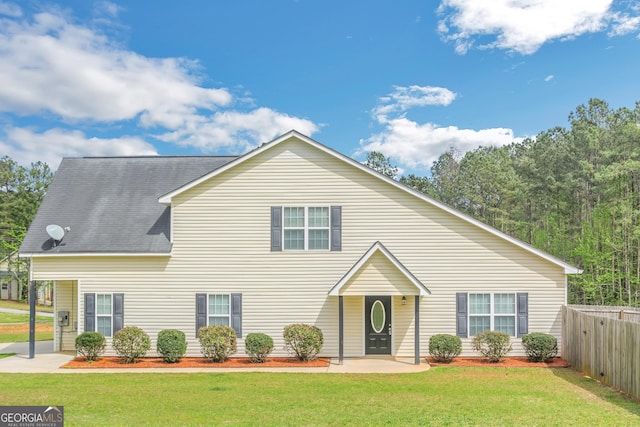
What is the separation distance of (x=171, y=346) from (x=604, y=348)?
12.5m

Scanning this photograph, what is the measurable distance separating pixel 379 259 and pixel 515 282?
4903mm

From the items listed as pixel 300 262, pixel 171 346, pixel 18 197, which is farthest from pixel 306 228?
pixel 18 197

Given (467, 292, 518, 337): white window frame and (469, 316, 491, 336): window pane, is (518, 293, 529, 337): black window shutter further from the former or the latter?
(469, 316, 491, 336): window pane

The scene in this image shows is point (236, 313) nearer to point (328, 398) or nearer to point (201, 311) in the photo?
point (201, 311)

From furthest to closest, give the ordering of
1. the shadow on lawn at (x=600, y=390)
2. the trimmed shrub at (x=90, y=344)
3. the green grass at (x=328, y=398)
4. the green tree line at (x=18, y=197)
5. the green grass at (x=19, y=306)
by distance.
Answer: the green tree line at (x=18, y=197) < the green grass at (x=19, y=306) < the trimmed shrub at (x=90, y=344) < the shadow on lawn at (x=600, y=390) < the green grass at (x=328, y=398)

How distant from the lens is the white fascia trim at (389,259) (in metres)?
15.8

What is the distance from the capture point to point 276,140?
56.9 ft

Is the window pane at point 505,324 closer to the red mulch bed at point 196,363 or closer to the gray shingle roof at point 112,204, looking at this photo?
the red mulch bed at point 196,363

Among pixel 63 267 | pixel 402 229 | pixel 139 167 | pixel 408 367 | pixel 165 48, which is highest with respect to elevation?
pixel 165 48

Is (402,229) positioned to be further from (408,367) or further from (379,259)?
(408,367)

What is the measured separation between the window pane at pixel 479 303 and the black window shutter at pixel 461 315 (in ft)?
0.74

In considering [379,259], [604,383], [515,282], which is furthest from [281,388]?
[515,282]

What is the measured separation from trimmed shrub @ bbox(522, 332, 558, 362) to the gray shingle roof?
12413 millimetres

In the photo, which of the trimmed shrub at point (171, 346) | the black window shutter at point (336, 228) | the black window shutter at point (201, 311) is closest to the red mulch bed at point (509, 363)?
the black window shutter at point (336, 228)
